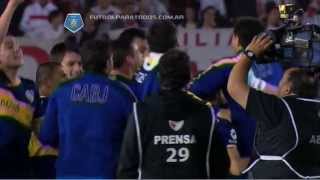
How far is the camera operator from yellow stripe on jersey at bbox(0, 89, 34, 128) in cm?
138

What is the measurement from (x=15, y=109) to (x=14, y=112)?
0.02 m

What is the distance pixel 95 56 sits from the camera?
5.26m

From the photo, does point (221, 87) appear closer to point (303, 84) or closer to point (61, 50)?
point (303, 84)

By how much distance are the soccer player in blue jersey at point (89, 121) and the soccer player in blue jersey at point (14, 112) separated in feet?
1.23

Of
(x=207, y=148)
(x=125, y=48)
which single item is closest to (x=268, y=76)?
(x=125, y=48)

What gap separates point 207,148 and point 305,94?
0.81 metres

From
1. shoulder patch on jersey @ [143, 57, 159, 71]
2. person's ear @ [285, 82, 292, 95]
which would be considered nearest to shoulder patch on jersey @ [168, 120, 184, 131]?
person's ear @ [285, 82, 292, 95]

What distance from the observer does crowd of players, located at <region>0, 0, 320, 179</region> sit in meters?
4.73

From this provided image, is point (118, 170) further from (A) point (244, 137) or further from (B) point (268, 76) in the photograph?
(B) point (268, 76)

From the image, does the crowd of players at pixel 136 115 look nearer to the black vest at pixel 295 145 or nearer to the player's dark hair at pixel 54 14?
the black vest at pixel 295 145

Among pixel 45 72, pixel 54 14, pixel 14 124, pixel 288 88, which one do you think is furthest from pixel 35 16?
pixel 288 88

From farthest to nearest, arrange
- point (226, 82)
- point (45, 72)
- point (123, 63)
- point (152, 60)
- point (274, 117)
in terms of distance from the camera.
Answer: point (152, 60), point (45, 72), point (123, 63), point (226, 82), point (274, 117)

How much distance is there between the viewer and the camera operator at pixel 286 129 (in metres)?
5.07

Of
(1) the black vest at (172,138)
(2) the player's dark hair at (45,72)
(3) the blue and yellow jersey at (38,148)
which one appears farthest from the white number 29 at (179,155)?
(2) the player's dark hair at (45,72)
